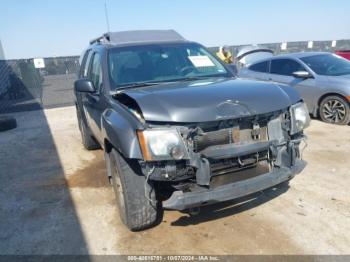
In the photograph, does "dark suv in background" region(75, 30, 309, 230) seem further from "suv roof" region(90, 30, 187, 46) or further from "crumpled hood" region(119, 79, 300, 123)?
"suv roof" region(90, 30, 187, 46)

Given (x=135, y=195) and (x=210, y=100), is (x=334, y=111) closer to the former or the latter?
(x=210, y=100)

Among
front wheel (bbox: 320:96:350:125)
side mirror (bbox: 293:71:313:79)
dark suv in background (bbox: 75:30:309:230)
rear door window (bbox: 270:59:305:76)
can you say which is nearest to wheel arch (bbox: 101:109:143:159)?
dark suv in background (bbox: 75:30:309:230)

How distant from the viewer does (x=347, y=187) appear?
406cm

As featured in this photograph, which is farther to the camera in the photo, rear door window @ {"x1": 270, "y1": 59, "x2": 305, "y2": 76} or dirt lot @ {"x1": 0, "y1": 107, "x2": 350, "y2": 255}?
rear door window @ {"x1": 270, "y1": 59, "x2": 305, "y2": 76}

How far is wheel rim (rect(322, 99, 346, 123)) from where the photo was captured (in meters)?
6.99

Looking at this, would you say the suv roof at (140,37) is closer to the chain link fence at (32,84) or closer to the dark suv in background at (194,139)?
the dark suv in background at (194,139)

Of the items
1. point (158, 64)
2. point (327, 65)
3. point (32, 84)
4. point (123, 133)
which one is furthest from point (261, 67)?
point (32, 84)

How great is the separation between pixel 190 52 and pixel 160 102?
177cm

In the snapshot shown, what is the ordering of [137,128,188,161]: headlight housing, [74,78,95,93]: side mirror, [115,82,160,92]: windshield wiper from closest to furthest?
[137,128,188,161]: headlight housing < [115,82,160,92]: windshield wiper < [74,78,95,93]: side mirror

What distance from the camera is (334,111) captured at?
23.4ft

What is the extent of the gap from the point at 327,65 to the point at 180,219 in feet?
19.2

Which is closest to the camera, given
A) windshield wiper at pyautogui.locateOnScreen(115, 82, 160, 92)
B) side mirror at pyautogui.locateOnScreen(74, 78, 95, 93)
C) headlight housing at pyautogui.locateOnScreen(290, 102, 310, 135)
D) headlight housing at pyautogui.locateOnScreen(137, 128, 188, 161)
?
headlight housing at pyautogui.locateOnScreen(137, 128, 188, 161)

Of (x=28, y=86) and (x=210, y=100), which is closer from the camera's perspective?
(x=210, y=100)

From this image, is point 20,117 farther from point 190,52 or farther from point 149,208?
point 149,208
